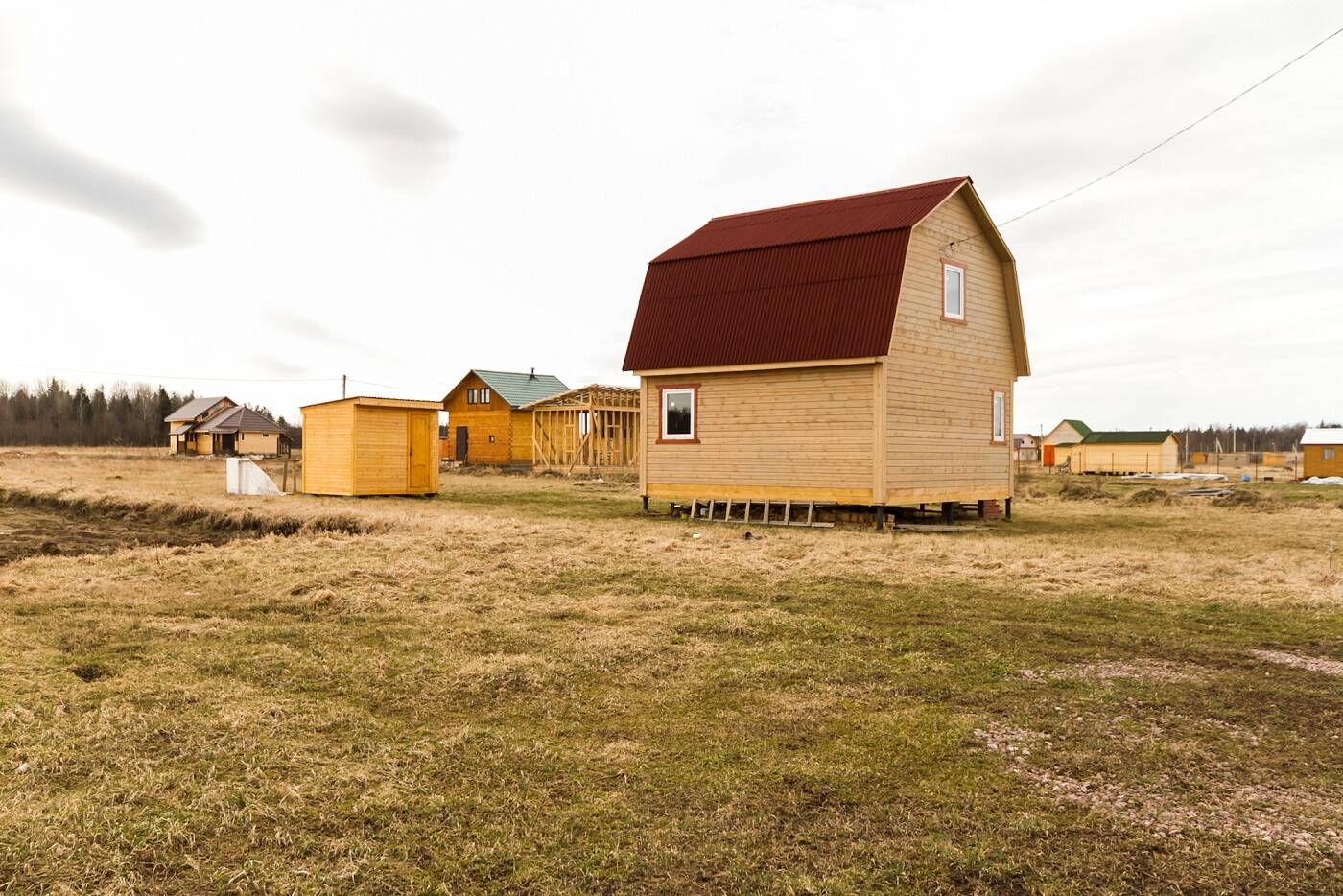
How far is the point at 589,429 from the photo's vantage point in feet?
139

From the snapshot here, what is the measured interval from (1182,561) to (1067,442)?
2756 inches

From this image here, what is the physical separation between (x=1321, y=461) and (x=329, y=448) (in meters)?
52.2

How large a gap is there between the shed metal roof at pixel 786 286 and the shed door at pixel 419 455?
902 centimetres

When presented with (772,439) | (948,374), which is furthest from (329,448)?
(948,374)

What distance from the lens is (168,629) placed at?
8.22 m

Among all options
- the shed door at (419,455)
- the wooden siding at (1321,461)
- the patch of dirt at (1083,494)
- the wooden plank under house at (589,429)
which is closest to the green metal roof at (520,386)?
the wooden plank under house at (589,429)

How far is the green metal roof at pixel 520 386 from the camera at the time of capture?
1987 inches

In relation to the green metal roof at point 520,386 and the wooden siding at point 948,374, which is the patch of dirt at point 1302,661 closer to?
the wooden siding at point 948,374

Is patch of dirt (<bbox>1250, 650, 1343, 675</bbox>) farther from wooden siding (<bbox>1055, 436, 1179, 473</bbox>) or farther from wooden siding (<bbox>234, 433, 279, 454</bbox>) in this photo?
wooden siding (<bbox>234, 433, 279, 454</bbox>)

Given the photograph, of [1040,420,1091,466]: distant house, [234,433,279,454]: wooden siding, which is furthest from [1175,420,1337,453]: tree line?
[234,433,279,454]: wooden siding

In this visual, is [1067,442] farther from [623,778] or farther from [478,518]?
[623,778]

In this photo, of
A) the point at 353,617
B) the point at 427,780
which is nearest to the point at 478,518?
the point at 353,617

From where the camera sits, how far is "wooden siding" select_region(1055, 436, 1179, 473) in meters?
61.8

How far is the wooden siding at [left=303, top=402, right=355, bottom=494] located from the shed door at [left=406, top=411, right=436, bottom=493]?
1899mm
